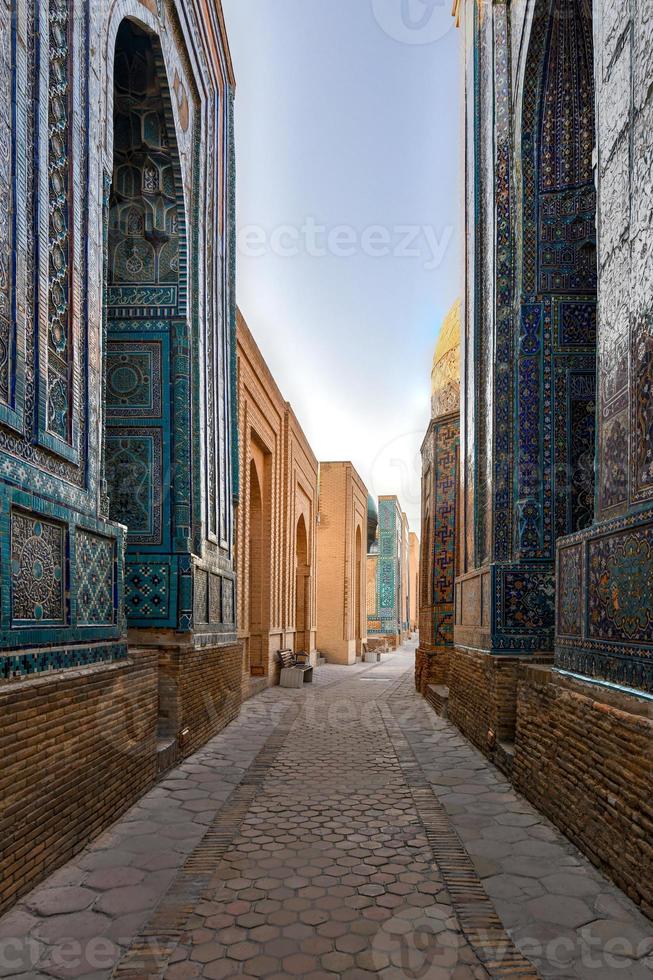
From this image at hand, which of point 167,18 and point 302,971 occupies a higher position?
point 167,18

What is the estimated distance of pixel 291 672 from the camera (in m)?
12.0

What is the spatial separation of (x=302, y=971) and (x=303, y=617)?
14.6 m

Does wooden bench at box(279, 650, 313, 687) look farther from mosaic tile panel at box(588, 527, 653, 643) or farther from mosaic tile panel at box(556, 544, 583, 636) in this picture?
mosaic tile panel at box(588, 527, 653, 643)

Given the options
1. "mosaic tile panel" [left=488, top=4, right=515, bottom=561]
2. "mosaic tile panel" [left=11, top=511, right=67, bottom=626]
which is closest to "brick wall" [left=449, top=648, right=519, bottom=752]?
"mosaic tile panel" [left=488, top=4, right=515, bottom=561]

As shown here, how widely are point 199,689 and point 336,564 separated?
15.0m

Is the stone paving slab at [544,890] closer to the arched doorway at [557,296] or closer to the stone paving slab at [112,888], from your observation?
the stone paving slab at [112,888]

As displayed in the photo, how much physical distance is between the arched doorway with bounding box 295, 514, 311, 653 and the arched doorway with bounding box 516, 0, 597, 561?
35.7 feet

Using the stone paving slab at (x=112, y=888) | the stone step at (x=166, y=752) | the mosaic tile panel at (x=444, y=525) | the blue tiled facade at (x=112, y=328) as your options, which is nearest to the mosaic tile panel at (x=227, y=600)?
the blue tiled facade at (x=112, y=328)

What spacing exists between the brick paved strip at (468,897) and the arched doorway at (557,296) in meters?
2.41

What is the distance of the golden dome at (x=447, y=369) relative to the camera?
36.5ft

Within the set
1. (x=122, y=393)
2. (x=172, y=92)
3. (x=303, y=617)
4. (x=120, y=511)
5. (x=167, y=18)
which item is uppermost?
(x=167, y=18)

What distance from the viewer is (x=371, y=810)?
4094 millimetres

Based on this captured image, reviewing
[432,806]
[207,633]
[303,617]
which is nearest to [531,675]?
[432,806]

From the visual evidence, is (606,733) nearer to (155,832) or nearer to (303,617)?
(155,832)
